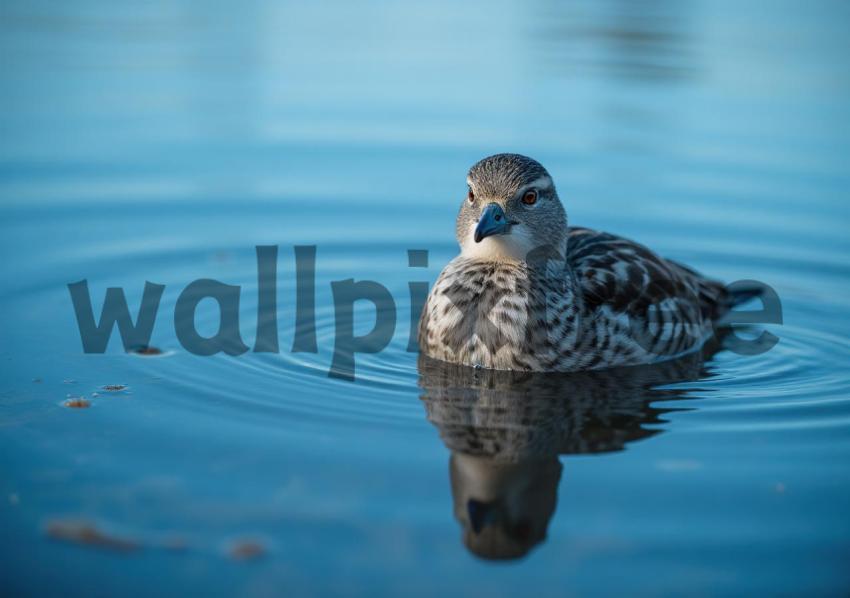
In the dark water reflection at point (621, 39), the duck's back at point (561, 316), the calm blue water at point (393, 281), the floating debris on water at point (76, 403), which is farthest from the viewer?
the dark water reflection at point (621, 39)

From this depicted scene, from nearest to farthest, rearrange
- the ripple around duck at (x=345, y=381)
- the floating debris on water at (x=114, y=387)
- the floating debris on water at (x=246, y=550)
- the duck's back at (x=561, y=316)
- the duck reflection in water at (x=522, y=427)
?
the floating debris on water at (x=246, y=550)
the duck reflection in water at (x=522, y=427)
the ripple around duck at (x=345, y=381)
the floating debris on water at (x=114, y=387)
the duck's back at (x=561, y=316)

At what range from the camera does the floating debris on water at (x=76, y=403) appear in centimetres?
704

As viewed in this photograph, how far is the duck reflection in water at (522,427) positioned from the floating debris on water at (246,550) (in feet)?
3.36

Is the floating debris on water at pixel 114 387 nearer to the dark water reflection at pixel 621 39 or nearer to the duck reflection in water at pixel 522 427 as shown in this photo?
the duck reflection in water at pixel 522 427

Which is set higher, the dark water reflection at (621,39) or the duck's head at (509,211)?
the dark water reflection at (621,39)

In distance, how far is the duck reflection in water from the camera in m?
5.90

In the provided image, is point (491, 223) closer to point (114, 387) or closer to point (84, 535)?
point (114, 387)

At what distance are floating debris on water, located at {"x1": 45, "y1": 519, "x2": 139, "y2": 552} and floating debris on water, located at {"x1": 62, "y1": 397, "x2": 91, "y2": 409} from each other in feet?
4.97

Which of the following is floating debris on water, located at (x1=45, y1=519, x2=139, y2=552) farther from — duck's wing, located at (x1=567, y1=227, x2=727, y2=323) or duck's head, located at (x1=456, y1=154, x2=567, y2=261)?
duck's wing, located at (x1=567, y1=227, x2=727, y2=323)

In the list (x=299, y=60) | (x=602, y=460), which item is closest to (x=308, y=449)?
(x=602, y=460)

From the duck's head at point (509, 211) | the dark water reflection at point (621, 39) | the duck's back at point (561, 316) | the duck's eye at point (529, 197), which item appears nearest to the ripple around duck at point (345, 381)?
the duck's back at point (561, 316)

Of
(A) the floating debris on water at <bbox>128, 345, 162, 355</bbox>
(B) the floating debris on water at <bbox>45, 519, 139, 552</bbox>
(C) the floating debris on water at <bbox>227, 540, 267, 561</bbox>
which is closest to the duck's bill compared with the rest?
(A) the floating debris on water at <bbox>128, 345, 162, 355</bbox>

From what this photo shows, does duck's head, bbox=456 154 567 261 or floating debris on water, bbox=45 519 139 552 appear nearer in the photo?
floating debris on water, bbox=45 519 139 552

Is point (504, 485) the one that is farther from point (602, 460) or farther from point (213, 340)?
point (213, 340)
